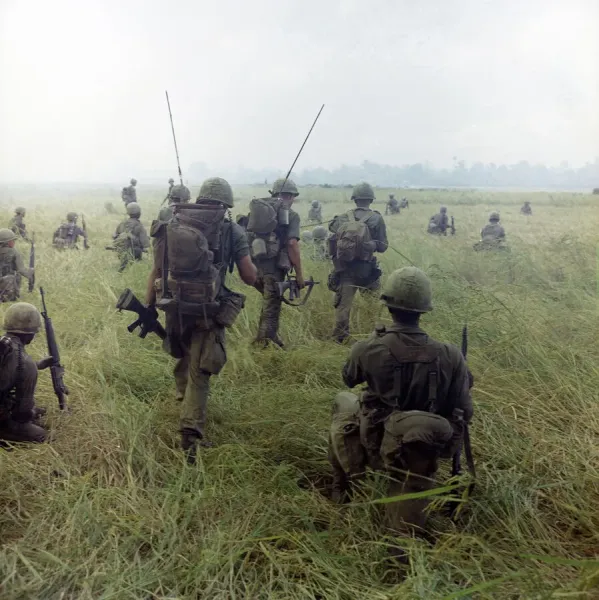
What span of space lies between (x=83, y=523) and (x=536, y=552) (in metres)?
2.31

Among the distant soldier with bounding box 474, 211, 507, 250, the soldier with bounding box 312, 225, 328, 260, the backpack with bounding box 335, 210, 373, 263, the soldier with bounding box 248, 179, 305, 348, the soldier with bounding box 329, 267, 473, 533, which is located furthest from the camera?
the distant soldier with bounding box 474, 211, 507, 250

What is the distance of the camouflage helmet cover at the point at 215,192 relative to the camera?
13.3 ft

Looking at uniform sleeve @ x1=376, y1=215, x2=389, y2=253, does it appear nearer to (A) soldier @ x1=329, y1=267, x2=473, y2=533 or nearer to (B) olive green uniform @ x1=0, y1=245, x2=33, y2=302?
(A) soldier @ x1=329, y1=267, x2=473, y2=533

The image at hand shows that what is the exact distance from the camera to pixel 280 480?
11.2 ft

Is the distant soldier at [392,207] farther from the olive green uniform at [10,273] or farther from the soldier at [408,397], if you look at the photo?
the soldier at [408,397]

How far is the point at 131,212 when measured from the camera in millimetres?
10055

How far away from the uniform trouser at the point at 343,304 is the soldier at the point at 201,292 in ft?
8.68

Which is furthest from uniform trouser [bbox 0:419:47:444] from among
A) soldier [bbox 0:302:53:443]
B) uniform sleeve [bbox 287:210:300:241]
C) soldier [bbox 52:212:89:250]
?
soldier [bbox 52:212:89:250]

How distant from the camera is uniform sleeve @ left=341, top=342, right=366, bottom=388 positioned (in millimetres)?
2951

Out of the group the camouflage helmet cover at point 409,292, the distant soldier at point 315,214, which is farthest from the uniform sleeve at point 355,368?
the distant soldier at point 315,214

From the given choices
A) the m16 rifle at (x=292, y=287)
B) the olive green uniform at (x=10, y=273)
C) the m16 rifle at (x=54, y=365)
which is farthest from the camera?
the olive green uniform at (x=10, y=273)

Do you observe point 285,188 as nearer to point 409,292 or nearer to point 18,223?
point 409,292

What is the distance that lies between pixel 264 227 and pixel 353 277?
1.26 meters

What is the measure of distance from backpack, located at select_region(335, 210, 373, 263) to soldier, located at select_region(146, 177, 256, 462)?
246cm
